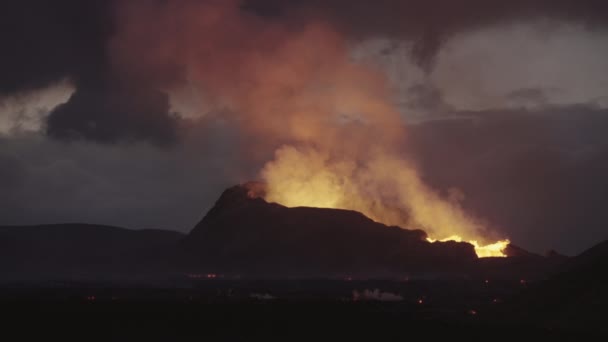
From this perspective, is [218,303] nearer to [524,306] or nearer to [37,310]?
[37,310]

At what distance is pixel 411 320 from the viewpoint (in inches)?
4697

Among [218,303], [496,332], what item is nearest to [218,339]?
[496,332]

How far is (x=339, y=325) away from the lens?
113 meters

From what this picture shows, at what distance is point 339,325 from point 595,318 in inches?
1378

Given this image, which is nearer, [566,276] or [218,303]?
[566,276]

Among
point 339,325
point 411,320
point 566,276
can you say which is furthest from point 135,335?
point 566,276

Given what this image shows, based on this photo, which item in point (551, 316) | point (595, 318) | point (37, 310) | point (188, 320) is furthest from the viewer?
point (37, 310)

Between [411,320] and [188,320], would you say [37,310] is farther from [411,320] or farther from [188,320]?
[411,320]

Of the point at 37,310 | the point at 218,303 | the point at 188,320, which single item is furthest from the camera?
the point at 218,303

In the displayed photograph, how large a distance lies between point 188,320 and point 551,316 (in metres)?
52.1

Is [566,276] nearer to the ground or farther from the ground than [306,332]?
farther from the ground

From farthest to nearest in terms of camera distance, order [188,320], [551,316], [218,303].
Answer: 1. [218,303]
2. [188,320]
3. [551,316]

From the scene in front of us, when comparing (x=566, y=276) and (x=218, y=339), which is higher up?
(x=566, y=276)

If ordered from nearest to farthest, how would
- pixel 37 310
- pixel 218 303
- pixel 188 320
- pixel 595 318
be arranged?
1. pixel 595 318
2. pixel 188 320
3. pixel 37 310
4. pixel 218 303
